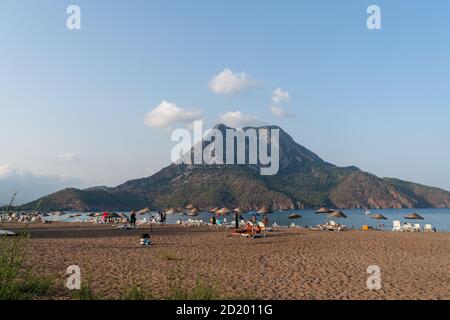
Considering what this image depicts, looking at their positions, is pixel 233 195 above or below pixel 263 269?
above

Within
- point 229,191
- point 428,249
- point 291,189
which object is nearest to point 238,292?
point 428,249

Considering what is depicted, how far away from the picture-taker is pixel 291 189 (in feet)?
646

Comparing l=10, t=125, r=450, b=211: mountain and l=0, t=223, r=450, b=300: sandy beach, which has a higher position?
l=10, t=125, r=450, b=211: mountain

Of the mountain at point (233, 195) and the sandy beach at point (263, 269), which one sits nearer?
the sandy beach at point (263, 269)

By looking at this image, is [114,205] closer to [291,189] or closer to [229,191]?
[229,191]

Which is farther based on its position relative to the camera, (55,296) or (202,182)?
(202,182)

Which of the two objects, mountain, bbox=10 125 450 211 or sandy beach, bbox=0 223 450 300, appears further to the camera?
mountain, bbox=10 125 450 211

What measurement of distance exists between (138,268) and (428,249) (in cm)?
1381

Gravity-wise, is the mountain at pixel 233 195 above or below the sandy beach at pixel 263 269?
above

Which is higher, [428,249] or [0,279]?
[0,279]

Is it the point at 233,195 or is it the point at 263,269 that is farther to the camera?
the point at 233,195
